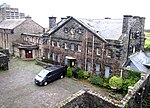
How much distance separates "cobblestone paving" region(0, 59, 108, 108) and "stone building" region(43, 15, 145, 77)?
12.0 feet

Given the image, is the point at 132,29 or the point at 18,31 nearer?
the point at 132,29

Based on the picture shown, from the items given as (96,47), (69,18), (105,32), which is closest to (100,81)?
(96,47)

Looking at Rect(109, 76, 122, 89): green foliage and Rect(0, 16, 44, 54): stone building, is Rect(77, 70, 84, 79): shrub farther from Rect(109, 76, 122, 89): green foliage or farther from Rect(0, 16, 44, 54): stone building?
Rect(0, 16, 44, 54): stone building

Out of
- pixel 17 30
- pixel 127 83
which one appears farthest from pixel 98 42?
pixel 17 30

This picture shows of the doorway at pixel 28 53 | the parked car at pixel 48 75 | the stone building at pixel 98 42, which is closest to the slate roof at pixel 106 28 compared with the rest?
the stone building at pixel 98 42

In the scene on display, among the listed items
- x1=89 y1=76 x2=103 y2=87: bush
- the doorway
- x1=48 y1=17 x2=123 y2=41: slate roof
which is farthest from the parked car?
the doorway

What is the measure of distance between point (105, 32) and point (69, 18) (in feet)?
20.8

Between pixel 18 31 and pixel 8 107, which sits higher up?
pixel 18 31

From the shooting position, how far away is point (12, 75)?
1030 inches

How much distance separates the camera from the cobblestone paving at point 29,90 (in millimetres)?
17359

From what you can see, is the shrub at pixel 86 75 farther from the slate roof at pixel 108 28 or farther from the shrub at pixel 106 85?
the slate roof at pixel 108 28

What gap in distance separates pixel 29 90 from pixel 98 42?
37.4ft

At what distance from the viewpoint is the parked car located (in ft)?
71.3

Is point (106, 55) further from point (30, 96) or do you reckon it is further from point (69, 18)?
point (30, 96)
